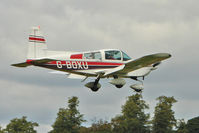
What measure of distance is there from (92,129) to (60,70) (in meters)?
54.7

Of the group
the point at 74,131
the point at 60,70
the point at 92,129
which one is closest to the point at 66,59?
the point at 60,70

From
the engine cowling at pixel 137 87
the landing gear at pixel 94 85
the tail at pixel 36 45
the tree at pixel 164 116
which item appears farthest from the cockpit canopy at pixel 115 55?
the tree at pixel 164 116

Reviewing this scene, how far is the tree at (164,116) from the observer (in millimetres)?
77188

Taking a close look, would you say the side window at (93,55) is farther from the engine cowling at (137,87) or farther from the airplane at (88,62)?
the engine cowling at (137,87)

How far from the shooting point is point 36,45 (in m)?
27.6

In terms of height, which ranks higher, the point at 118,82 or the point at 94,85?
the point at 94,85

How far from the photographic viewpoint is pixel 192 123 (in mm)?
87500

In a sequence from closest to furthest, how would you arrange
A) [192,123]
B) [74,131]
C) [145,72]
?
[145,72] < [74,131] < [192,123]

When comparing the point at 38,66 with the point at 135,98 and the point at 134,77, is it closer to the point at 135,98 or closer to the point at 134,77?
the point at 134,77

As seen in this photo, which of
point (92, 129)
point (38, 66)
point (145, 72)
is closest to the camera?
point (38, 66)

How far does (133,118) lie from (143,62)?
53387 mm

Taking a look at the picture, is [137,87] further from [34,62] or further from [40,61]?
[34,62]

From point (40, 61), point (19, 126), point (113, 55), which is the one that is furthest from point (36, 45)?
point (19, 126)

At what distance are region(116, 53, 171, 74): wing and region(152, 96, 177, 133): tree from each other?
49.7 metres
